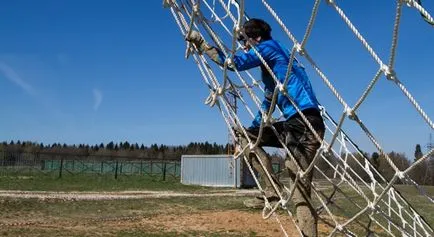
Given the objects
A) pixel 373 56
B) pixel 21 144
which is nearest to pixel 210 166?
pixel 373 56

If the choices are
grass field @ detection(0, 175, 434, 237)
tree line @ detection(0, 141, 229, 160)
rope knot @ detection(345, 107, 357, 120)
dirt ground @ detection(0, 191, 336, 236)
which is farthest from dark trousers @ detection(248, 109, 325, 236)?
tree line @ detection(0, 141, 229, 160)

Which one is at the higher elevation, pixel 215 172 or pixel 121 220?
pixel 215 172

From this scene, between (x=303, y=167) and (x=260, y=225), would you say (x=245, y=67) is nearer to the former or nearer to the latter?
(x=303, y=167)

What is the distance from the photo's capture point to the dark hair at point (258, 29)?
16.9 feet

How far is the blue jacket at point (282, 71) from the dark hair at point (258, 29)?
8 cm

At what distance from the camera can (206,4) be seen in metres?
6.21

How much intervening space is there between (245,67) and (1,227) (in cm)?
741

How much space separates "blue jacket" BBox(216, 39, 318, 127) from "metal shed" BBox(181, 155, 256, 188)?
2562 centimetres

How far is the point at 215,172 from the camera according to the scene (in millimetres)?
33812

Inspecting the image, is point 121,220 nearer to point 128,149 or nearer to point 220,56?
point 220,56

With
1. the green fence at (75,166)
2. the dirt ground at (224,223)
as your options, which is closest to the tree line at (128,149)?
the green fence at (75,166)

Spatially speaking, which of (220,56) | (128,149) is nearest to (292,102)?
(220,56)

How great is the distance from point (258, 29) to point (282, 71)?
19.0 inches

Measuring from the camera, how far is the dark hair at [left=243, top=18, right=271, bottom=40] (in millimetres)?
5152
